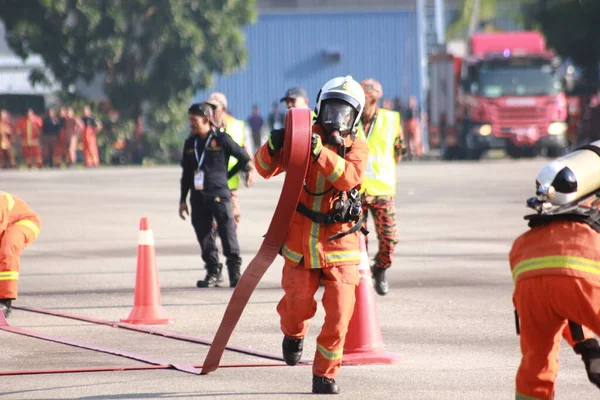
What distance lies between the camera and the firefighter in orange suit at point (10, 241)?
9.95 meters

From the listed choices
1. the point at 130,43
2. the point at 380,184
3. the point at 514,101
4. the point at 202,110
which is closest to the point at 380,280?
the point at 380,184

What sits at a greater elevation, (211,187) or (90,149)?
(211,187)

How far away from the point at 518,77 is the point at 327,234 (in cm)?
3053

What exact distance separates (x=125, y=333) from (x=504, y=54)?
29.0m

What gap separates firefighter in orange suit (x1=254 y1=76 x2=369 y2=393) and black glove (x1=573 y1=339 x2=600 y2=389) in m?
1.76

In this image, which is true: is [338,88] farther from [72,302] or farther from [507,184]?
[507,184]

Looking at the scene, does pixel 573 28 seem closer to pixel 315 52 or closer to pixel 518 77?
pixel 518 77

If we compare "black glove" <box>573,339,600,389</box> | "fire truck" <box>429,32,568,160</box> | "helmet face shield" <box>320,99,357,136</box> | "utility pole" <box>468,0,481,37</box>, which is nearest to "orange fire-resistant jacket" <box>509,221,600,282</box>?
"black glove" <box>573,339,600,389</box>

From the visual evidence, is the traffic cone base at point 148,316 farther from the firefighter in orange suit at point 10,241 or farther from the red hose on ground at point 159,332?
the firefighter in orange suit at point 10,241

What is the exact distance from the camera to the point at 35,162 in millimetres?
41688

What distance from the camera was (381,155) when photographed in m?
11.6

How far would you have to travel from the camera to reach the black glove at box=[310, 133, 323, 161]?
7.02m

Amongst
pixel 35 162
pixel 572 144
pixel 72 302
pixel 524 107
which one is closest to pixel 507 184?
pixel 524 107

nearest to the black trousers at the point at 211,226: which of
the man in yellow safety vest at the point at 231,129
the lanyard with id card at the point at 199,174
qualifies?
the lanyard with id card at the point at 199,174
